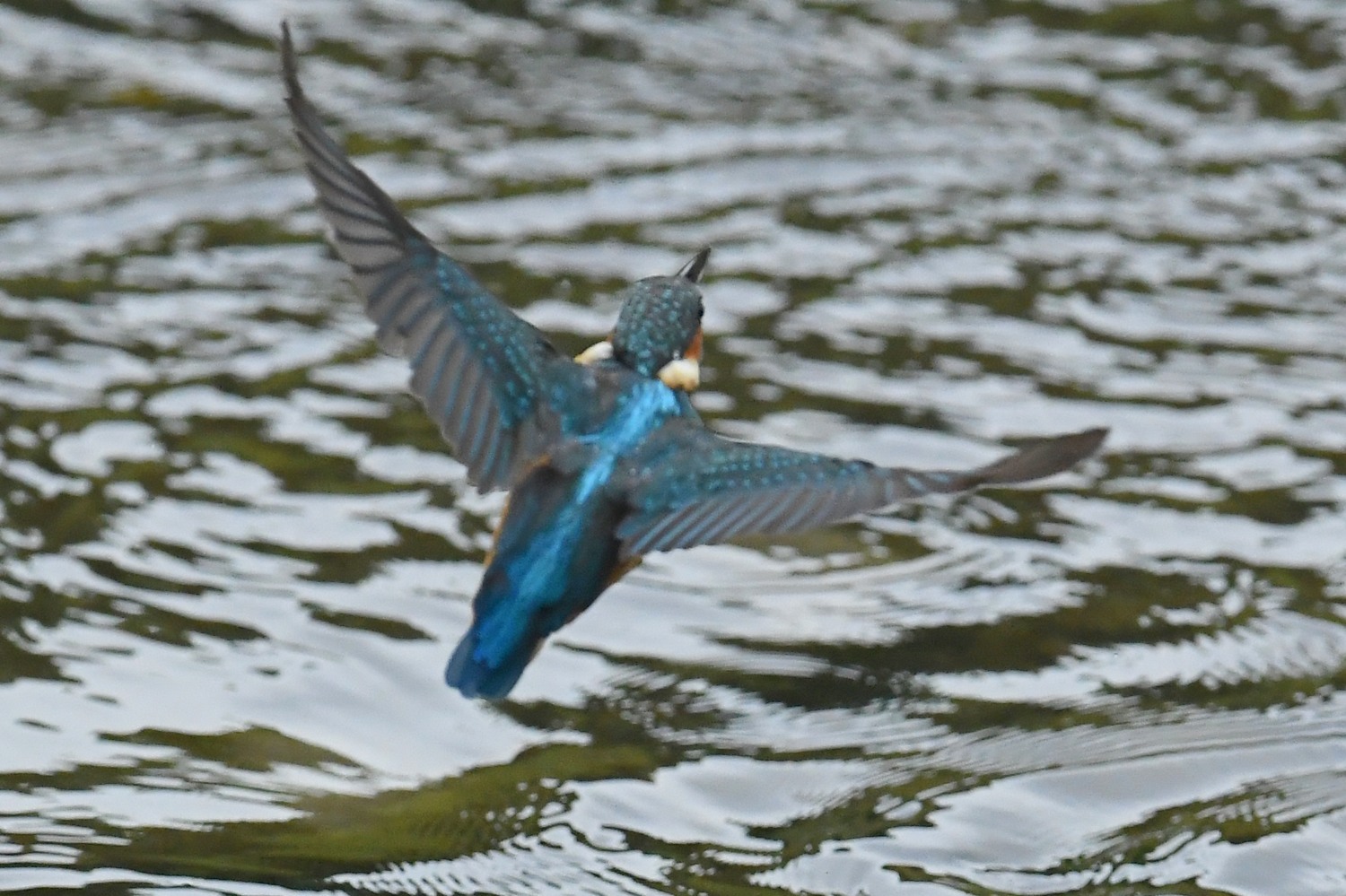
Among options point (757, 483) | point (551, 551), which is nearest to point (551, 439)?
point (551, 551)

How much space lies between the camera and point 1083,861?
414 centimetres

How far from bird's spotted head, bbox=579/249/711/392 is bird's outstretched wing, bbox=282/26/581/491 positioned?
10cm

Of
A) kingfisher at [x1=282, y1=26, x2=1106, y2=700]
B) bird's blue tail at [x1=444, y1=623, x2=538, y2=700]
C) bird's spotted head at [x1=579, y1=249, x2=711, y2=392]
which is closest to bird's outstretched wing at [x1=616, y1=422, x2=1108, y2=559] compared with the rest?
kingfisher at [x1=282, y1=26, x2=1106, y2=700]

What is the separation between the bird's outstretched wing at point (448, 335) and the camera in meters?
3.78

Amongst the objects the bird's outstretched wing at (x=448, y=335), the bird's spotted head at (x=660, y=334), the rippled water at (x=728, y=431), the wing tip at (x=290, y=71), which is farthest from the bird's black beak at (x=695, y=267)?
the rippled water at (x=728, y=431)

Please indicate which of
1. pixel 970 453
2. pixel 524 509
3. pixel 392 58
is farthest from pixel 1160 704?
pixel 392 58

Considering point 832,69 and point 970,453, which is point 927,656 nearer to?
point 970,453

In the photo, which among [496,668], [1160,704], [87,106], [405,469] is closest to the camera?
[496,668]

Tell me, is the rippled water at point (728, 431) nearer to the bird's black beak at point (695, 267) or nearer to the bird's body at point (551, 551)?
the bird's body at point (551, 551)

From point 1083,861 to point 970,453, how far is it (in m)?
1.97

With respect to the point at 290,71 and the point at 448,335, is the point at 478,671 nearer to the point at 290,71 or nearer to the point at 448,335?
the point at 448,335

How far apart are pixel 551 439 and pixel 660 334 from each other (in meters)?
0.27

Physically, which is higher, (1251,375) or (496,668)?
(1251,375)

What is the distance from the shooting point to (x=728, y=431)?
237 inches
